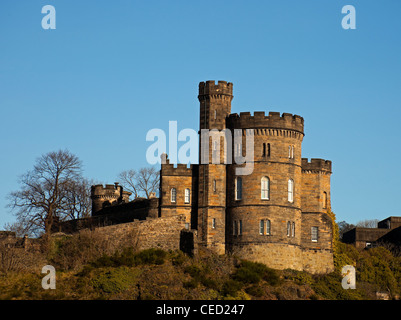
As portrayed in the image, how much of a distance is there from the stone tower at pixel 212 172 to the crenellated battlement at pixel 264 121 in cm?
166

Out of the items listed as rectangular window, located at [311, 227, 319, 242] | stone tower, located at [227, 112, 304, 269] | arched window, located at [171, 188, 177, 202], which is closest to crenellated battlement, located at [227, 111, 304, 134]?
stone tower, located at [227, 112, 304, 269]

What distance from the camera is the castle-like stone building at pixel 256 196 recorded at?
73.4 metres

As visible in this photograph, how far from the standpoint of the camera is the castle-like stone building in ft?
241

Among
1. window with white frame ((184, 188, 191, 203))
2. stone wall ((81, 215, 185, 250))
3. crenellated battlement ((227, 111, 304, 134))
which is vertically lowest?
stone wall ((81, 215, 185, 250))

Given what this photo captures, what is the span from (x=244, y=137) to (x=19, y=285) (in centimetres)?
2353

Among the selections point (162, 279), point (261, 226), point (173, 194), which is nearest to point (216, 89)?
point (173, 194)

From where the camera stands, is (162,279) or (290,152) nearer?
(162,279)

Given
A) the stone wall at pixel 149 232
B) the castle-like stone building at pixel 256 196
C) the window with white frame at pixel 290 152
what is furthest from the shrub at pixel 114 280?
the window with white frame at pixel 290 152

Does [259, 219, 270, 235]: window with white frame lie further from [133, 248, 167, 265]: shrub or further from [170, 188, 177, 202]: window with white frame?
[133, 248, 167, 265]: shrub

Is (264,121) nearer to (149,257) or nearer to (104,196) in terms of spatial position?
(149,257)

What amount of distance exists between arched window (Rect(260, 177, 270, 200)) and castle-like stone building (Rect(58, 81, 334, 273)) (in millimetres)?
82

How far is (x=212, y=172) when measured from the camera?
7581 cm

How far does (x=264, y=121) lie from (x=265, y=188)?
5602mm
